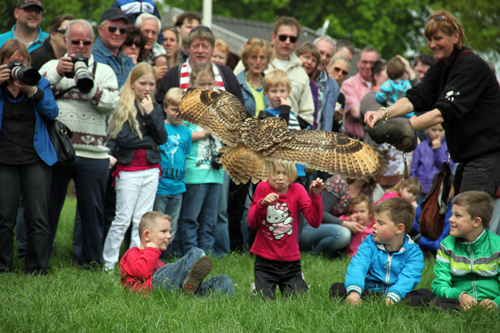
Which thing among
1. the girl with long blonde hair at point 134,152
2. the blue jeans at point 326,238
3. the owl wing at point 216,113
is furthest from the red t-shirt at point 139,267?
the blue jeans at point 326,238

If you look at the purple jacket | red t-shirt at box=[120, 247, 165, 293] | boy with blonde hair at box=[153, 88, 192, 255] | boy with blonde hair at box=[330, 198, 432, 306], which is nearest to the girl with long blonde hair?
boy with blonde hair at box=[153, 88, 192, 255]

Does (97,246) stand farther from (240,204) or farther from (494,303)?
(494,303)

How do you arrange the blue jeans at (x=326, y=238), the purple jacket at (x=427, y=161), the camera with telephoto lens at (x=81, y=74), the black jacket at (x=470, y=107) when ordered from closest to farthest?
1. the black jacket at (x=470, y=107)
2. the camera with telephoto lens at (x=81, y=74)
3. the blue jeans at (x=326, y=238)
4. the purple jacket at (x=427, y=161)

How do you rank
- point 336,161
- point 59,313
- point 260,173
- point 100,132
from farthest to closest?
point 100,132, point 260,173, point 336,161, point 59,313

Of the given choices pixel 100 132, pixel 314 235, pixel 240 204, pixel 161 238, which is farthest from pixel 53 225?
pixel 314 235

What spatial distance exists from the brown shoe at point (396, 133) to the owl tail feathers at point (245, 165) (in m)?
0.99

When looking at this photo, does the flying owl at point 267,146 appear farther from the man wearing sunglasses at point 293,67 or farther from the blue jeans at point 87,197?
the man wearing sunglasses at point 293,67

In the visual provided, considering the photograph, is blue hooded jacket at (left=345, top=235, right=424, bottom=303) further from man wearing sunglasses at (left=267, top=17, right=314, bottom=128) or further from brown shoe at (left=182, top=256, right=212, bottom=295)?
man wearing sunglasses at (left=267, top=17, right=314, bottom=128)

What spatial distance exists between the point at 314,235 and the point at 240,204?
1.13 meters

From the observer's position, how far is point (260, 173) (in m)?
5.07

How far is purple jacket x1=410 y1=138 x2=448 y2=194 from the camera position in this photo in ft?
29.3

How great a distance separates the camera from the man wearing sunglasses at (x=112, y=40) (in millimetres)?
7109

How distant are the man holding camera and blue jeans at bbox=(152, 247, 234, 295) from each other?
1.52 meters

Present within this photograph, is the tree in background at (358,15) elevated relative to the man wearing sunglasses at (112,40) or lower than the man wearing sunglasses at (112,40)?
elevated
